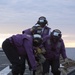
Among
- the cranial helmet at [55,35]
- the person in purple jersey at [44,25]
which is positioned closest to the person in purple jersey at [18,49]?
the cranial helmet at [55,35]

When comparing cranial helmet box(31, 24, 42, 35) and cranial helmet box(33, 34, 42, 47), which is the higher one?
cranial helmet box(31, 24, 42, 35)

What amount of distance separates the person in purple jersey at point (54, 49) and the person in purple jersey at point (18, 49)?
3.44ft

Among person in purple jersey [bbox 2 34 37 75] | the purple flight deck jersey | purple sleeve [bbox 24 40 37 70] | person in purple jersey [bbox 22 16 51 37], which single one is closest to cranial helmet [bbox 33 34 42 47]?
person in purple jersey [bbox 2 34 37 75]

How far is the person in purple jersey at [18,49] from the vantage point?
40.2ft

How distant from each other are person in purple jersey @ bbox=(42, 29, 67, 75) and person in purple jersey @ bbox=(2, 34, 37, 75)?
105 centimetres

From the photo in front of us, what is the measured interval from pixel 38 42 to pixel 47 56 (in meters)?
1.10

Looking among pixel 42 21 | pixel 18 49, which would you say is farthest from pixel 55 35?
pixel 18 49

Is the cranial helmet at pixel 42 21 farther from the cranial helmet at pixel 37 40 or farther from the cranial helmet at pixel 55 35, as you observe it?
the cranial helmet at pixel 37 40

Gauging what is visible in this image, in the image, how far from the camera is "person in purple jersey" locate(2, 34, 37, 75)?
483 inches

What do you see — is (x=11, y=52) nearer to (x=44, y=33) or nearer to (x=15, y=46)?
(x=15, y=46)

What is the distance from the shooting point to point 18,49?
12555mm

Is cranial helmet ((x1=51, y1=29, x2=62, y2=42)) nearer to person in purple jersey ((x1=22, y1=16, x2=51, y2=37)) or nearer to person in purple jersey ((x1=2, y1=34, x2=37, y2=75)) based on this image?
person in purple jersey ((x1=22, y1=16, x2=51, y2=37))

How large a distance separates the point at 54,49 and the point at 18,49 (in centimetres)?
144

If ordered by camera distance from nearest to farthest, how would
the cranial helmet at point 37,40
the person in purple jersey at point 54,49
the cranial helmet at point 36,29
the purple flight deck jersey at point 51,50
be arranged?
the cranial helmet at point 37,40
the cranial helmet at point 36,29
the person in purple jersey at point 54,49
the purple flight deck jersey at point 51,50
